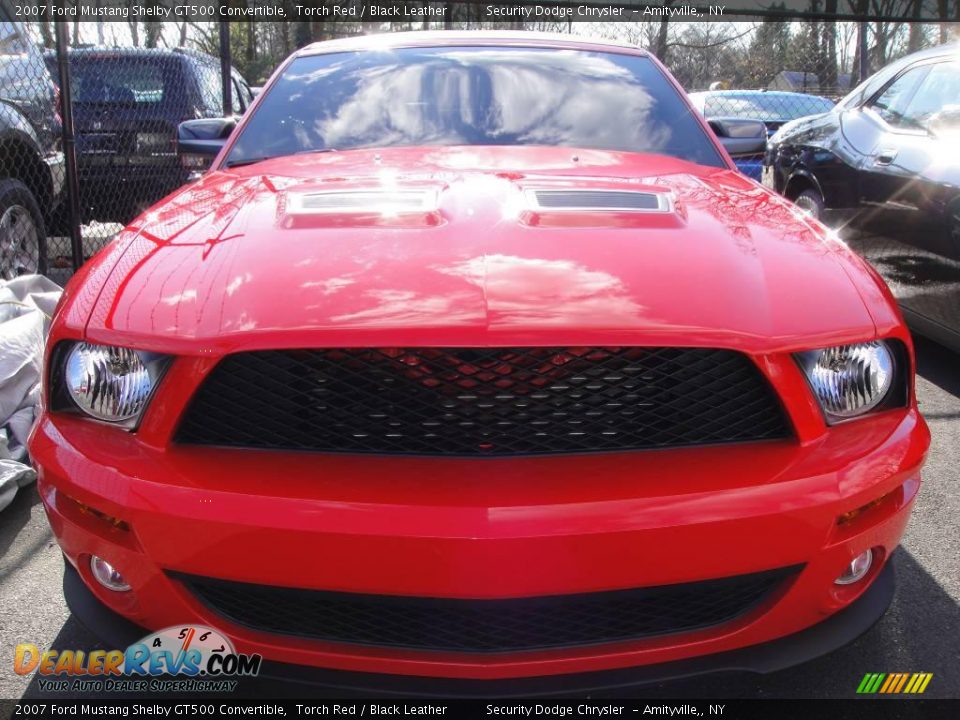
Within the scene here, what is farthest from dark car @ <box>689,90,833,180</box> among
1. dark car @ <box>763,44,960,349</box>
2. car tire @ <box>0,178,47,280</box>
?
car tire @ <box>0,178,47,280</box>

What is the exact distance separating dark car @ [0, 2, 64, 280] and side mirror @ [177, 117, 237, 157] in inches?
75.8

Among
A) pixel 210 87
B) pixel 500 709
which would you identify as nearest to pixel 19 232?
pixel 210 87

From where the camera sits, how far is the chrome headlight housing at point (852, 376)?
5.49 ft

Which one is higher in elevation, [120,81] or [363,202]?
[363,202]

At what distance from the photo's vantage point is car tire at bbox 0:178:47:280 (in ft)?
15.1

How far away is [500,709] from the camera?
6.11 feet

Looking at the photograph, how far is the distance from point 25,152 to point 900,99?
4.77 m

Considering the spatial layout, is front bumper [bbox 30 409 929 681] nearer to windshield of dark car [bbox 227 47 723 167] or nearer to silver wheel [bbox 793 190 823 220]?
windshield of dark car [bbox 227 47 723 167]

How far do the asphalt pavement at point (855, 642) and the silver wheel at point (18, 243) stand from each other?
211 cm

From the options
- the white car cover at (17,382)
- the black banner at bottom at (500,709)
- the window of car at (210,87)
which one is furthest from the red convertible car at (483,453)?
the window of car at (210,87)

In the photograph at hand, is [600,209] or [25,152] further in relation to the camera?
[25,152]

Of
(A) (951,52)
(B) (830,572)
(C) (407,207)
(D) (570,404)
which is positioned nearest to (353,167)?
(C) (407,207)

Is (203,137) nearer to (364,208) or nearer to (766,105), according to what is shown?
(364,208)

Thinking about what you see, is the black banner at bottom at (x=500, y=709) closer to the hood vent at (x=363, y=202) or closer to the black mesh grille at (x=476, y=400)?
the black mesh grille at (x=476, y=400)
